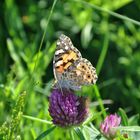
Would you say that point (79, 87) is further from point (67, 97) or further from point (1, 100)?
point (1, 100)

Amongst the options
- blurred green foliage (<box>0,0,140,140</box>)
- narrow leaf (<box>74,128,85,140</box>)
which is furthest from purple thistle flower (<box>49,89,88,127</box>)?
blurred green foliage (<box>0,0,140,140</box>)

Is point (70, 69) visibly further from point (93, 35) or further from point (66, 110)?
point (93, 35)

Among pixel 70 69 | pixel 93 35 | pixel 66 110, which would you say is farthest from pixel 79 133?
pixel 93 35

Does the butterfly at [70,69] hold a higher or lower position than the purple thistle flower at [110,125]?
higher

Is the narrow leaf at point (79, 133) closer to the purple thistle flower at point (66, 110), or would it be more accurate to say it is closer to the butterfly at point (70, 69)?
the purple thistle flower at point (66, 110)

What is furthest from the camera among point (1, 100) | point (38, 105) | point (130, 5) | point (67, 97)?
point (130, 5)

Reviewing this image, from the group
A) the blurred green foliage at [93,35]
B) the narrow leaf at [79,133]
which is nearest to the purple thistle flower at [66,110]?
the narrow leaf at [79,133]

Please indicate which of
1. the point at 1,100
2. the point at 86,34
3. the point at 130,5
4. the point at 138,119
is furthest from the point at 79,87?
the point at 130,5
